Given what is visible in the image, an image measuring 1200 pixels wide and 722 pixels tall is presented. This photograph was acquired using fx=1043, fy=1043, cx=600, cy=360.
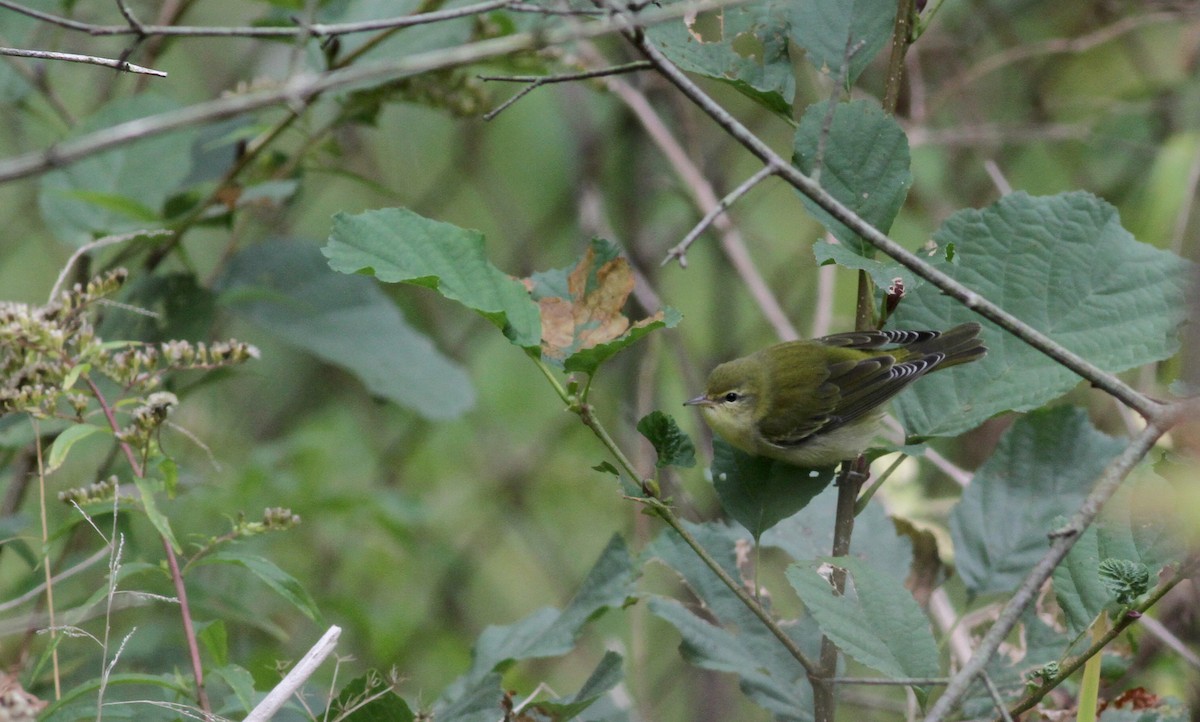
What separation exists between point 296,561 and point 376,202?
1466 millimetres

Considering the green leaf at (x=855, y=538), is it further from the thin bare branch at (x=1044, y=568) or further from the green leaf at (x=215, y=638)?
the green leaf at (x=215, y=638)

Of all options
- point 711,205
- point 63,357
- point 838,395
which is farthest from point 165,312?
point 711,205

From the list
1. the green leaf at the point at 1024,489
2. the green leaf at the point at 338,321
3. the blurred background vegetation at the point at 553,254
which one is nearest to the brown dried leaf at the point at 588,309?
the green leaf at the point at 1024,489

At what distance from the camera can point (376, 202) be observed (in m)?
3.77

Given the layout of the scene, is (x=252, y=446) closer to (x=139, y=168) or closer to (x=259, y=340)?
Result: (x=259, y=340)

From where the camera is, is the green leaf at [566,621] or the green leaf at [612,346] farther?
the green leaf at [566,621]

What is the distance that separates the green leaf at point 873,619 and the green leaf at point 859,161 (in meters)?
0.34

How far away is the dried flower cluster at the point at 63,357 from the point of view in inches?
42.5

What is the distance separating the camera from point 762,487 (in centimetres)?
120

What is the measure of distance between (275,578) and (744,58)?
78cm

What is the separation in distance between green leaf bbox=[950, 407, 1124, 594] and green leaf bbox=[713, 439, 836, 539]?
0.75ft

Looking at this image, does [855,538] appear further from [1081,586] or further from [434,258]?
[434,258]

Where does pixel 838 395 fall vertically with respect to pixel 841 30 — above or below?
below

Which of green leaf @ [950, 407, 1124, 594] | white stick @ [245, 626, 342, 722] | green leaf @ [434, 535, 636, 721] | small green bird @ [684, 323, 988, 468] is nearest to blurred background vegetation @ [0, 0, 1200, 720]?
small green bird @ [684, 323, 988, 468]
